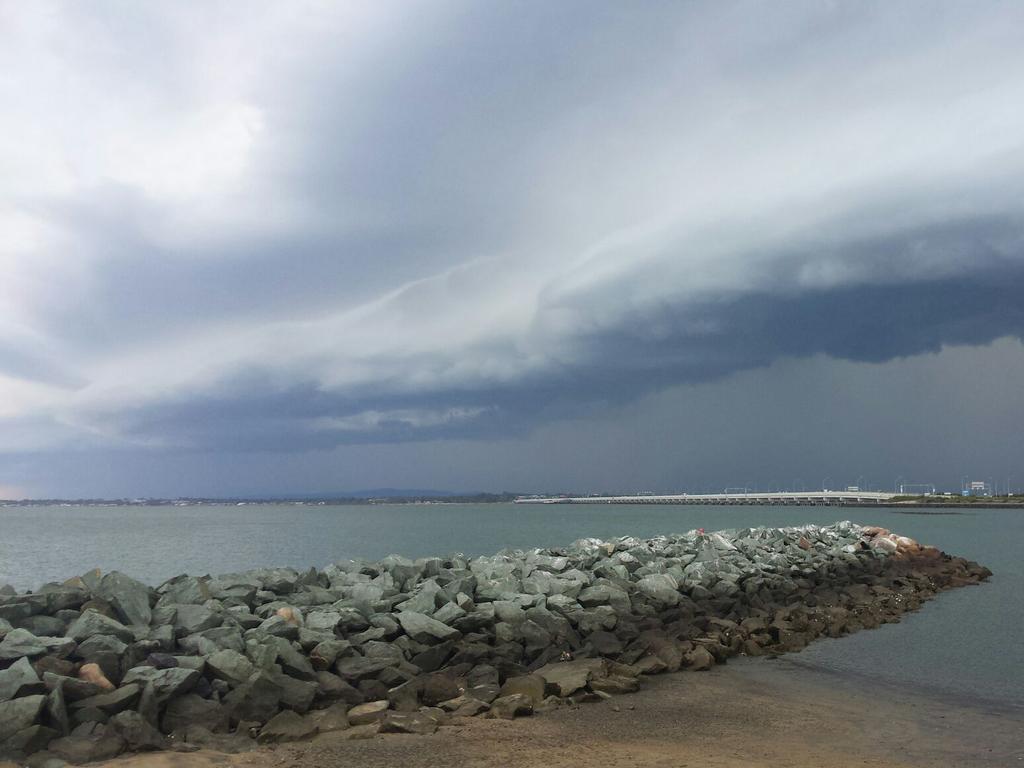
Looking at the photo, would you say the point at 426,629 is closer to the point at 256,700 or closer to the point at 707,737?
the point at 256,700

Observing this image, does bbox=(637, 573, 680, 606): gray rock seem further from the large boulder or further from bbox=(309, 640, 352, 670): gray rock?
the large boulder

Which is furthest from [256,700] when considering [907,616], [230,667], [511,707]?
[907,616]

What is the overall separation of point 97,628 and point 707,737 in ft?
21.7

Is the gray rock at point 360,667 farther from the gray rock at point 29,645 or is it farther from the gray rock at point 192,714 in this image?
the gray rock at point 29,645

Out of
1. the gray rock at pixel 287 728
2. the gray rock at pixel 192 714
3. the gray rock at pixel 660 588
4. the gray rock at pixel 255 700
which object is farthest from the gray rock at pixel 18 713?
the gray rock at pixel 660 588

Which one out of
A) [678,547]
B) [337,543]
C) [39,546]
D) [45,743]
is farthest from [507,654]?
[39,546]

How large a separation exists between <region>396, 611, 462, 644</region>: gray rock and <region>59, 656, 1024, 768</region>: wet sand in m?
2.37

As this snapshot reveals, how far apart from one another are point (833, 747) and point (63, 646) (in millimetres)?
7792

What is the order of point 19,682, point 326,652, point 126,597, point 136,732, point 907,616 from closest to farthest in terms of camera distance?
point 136,732, point 19,682, point 326,652, point 126,597, point 907,616

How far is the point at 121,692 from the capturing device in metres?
7.75

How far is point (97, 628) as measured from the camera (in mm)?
9125

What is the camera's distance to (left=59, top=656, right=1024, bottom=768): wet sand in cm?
Result: 714

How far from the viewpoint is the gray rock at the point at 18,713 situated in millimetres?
7051

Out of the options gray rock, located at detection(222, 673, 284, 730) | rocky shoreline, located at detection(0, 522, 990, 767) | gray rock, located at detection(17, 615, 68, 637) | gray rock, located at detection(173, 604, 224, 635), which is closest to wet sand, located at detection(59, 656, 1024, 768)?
rocky shoreline, located at detection(0, 522, 990, 767)
